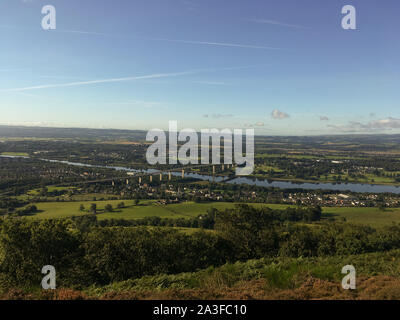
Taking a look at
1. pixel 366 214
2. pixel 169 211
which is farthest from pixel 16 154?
pixel 366 214

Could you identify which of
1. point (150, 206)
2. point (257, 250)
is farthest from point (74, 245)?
point (150, 206)

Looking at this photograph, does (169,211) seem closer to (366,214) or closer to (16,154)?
(366,214)

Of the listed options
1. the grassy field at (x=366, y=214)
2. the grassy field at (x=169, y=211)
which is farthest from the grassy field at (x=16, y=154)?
the grassy field at (x=366, y=214)

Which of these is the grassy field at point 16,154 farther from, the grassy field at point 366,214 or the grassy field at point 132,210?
the grassy field at point 366,214

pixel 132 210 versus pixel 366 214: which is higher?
pixel 132 210

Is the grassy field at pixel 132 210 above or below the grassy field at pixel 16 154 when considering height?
below

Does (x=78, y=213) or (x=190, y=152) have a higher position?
(x=190, y=152)

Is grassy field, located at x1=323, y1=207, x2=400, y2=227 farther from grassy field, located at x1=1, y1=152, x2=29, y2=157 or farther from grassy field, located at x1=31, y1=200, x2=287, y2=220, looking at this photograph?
grassy field, located at x1=1, y1=152, x2=29, y2=157
